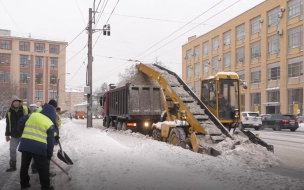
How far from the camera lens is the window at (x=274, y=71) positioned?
4322cm

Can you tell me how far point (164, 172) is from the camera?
23.0 ft

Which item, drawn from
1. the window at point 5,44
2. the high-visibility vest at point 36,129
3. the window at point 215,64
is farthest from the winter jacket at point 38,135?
the window at point 5,44

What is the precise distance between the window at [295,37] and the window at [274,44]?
2048mm

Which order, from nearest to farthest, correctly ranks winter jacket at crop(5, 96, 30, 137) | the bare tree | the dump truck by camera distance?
1. winter jacket at crop(5, 96, 30, 137)
2. the dump truck
3. the bare tree

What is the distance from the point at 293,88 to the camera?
1607 inches

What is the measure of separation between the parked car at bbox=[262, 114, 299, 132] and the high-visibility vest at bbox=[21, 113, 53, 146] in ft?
85.7

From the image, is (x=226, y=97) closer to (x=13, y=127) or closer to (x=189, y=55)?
(x=13, y=127)

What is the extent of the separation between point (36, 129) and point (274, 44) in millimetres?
42405

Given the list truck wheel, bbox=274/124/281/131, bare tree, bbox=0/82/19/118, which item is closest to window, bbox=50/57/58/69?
bare tree, bbox=0/82/19/118

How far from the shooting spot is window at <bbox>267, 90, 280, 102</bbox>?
43606mm

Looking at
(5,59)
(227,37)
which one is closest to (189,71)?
(227,37)

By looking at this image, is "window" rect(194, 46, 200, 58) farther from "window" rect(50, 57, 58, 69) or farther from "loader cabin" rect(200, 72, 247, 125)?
"loader cabin" rect(200, 72, 247, 125)

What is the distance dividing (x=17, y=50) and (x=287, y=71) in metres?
52.5

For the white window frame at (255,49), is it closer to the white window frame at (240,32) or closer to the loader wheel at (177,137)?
the white window frame at (240,32)
